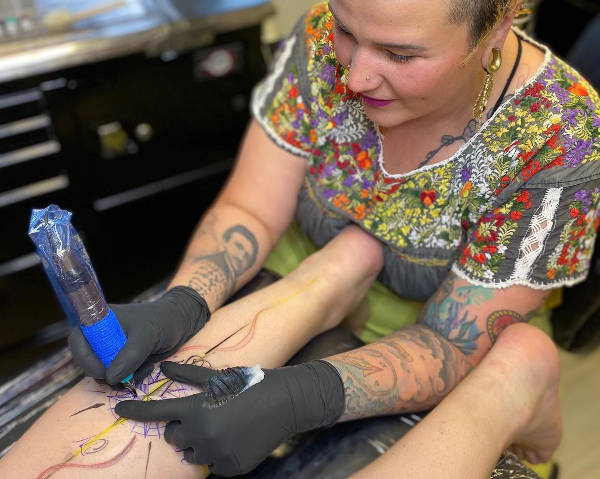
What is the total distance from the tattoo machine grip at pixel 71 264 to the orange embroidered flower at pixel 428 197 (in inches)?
22.1

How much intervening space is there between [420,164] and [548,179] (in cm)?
22

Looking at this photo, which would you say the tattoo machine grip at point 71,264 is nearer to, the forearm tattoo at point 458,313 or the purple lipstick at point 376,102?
the purple lipstick at point 376,102

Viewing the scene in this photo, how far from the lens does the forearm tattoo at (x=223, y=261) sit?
122 cm

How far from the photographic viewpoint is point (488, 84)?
1.06 m

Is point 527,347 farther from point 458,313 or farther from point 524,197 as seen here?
point 524,197

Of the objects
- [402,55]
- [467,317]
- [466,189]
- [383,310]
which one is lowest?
[383,310]

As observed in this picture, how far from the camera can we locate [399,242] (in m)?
1.23

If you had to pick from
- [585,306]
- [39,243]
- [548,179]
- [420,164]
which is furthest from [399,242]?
[39,243]

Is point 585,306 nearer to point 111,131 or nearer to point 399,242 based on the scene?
point 399,242

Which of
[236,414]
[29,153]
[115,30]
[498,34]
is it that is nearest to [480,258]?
[498,34]

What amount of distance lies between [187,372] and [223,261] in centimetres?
29

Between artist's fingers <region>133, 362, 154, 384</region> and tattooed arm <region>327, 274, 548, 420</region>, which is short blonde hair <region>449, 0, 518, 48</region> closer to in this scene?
tattooed arm <region>327, 274, 548, 420</region>

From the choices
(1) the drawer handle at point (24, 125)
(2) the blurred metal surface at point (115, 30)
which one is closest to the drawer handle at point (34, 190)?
(1) the drawer handle at point (24, 125)

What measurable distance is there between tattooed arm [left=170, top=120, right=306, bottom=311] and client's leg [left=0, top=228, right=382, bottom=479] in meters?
0.10
